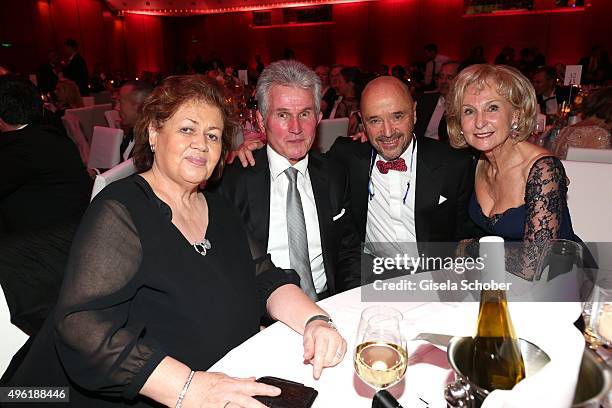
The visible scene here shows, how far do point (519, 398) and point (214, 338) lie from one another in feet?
3.41

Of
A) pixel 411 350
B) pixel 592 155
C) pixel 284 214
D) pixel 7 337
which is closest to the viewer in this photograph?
pixel 411 350

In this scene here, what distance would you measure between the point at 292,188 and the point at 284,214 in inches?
5.3

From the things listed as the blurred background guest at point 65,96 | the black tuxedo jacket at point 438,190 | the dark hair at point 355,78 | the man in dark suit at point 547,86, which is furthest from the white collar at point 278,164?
the blurred background guest at point 65,96

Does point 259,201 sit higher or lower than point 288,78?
lower

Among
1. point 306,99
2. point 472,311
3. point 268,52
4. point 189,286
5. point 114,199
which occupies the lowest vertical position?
point 189,286

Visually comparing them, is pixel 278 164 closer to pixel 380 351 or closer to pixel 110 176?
pixel 110 176

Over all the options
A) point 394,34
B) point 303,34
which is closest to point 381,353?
point 394,34

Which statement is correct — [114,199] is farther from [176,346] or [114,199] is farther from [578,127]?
[578,127]

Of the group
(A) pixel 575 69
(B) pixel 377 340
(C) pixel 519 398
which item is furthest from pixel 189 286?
(A) pixel 575 69

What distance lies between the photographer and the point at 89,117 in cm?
656

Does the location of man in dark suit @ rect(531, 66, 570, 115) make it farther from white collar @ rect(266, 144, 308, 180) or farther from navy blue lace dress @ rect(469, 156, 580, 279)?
white collar @ rect(266, 144, 308, 180)

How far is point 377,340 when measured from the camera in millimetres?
1027

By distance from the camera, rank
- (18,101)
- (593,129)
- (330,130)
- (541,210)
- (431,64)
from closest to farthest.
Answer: (541,210)
(18,101)
(593,129)
(330,130)
(431,64)

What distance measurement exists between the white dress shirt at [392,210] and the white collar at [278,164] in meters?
0.52
